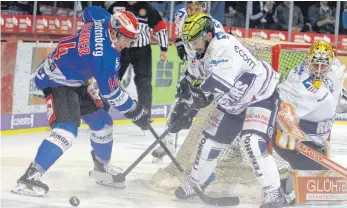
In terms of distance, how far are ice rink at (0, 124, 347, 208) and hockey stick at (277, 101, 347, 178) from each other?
392 mm

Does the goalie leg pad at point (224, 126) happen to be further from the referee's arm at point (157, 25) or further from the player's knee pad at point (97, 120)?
the referee's arm at point (157, 25)

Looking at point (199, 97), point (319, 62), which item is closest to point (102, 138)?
point (199, 97)

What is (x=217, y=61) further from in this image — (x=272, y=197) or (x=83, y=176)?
(x=83, y=176)

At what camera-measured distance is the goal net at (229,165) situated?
503 centimetres

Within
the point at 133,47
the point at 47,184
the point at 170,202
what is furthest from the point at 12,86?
the point at 170,202

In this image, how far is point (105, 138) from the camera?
4980 mm

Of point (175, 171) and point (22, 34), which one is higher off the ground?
point (22, 34)

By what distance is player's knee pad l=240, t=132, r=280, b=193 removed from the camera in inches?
174

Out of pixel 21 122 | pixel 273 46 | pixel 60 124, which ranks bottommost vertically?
pixel 21 122

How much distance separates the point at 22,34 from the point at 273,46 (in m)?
2.65

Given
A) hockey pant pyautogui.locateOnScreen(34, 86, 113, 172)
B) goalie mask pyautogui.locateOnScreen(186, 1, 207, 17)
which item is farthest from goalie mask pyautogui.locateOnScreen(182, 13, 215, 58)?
A: goalie mask pyautogui.locateOnScreen(186, 1, 207, 17)

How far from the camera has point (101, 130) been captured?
16.2 ft

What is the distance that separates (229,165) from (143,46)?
1.58m

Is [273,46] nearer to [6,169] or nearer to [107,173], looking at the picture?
[107,173]
